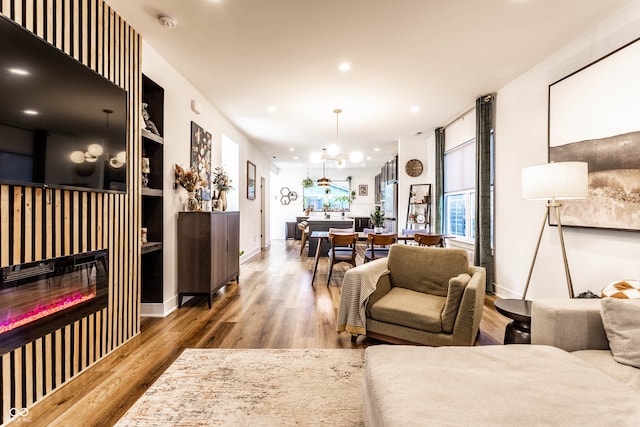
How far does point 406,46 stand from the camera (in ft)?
9.70

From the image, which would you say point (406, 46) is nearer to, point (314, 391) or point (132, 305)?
point (314, 391)

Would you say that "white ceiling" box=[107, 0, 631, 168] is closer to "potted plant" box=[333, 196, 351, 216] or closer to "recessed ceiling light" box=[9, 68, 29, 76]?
"recessed ceiling light" box=[9, 68, 29, 76]

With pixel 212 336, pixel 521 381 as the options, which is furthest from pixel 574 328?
pixel 212 336

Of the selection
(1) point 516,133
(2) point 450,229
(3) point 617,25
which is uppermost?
(3) point 617,25

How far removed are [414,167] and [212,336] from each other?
219 inches

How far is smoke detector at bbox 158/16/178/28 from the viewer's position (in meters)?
2.54

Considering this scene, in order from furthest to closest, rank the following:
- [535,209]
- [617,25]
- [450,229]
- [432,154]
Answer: [432,154]
[450,229]
[535,209]
[617,25]

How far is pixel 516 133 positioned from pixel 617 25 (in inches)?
54.6

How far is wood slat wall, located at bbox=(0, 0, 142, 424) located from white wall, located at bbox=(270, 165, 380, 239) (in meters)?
9.09

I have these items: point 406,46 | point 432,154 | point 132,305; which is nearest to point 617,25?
point 406,46

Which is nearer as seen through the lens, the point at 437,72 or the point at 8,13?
the point at 8,13

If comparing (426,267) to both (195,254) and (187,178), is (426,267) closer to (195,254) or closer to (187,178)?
(195,254)

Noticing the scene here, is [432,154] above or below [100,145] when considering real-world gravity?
above

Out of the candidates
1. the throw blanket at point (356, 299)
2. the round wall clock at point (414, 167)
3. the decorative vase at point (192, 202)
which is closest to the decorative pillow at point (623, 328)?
the throw blanket at point (356, 299)
